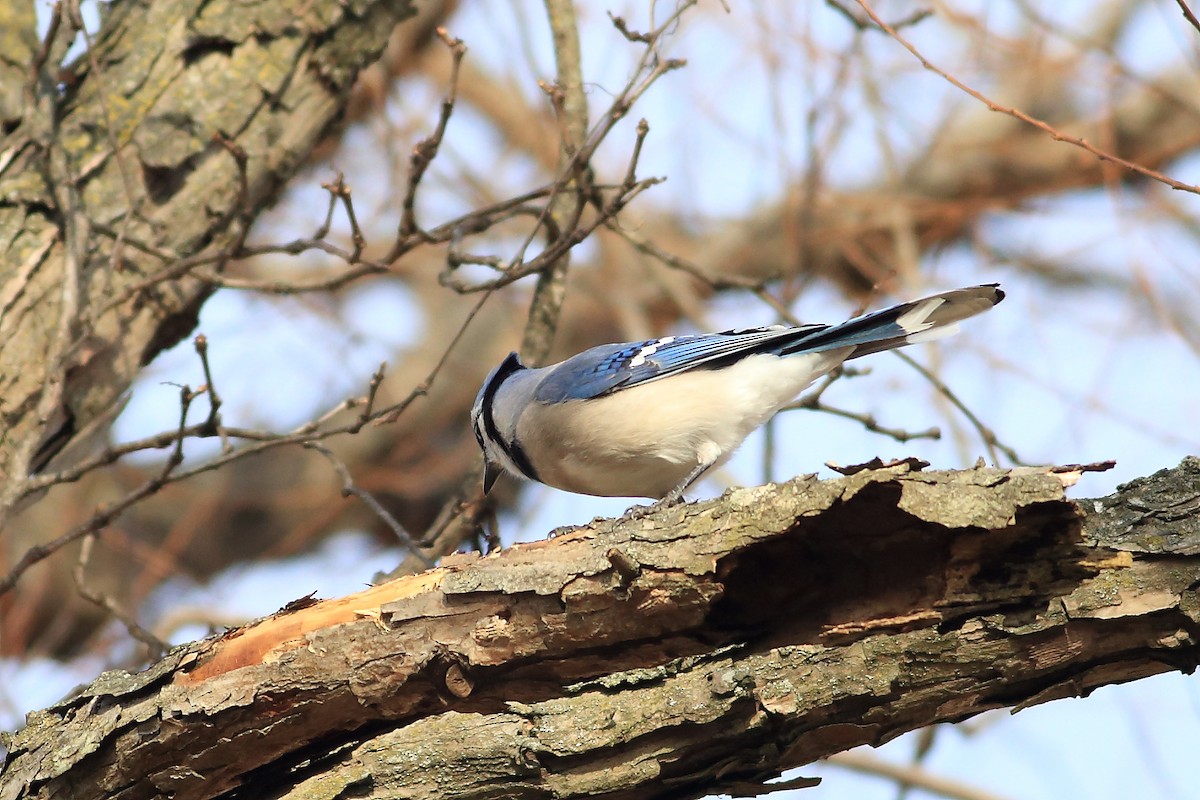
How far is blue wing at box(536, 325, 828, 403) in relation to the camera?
4289 mm

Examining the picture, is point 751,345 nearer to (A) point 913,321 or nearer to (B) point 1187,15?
(A) point 913,321

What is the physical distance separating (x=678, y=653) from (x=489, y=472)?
2.09m

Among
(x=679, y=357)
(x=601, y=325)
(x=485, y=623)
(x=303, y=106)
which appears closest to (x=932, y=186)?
(x=601, y=325)

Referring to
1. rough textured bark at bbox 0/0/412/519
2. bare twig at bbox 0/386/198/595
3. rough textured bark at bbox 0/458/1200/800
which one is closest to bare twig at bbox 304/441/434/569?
bare twig at bbox 0/386/198/595

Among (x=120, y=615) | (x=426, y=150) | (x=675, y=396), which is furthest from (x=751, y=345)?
(x=120, y=615)

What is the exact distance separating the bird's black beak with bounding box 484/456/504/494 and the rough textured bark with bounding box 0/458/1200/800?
5.84 feet

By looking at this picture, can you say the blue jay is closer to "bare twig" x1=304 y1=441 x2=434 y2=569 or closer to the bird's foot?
the bird's foot

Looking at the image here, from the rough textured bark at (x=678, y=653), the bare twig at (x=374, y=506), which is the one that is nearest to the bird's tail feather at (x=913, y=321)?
the rough textured bark at (x=678, y=653)

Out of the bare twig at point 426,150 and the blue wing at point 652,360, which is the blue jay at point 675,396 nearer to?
the blue wing at point 652,360

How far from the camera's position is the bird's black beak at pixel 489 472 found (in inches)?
185

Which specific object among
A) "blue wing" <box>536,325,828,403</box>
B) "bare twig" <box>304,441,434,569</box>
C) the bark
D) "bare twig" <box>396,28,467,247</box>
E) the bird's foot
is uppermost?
the bark

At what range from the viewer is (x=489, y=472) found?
473 centimetres

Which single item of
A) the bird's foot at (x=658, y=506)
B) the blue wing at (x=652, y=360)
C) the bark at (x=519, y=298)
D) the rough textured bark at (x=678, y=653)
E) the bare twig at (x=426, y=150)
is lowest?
the rough textured bark at (x=678, y=653)

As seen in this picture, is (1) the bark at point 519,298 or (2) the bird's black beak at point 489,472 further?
(1) the bark at point 519,298
